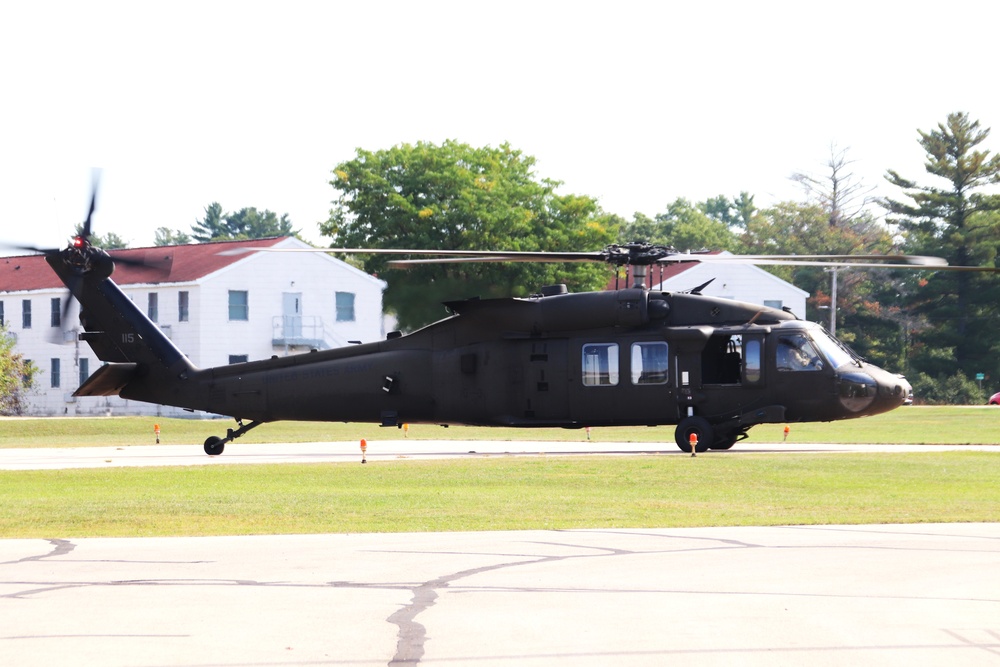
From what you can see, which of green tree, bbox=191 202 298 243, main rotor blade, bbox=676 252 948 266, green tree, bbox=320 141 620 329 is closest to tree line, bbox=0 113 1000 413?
green tree, bbox=320 141 620 329

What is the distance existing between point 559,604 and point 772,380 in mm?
18586

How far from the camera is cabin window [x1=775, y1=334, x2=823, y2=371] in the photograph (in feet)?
93.8

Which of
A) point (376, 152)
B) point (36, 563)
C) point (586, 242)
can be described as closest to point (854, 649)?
point (36, 563)

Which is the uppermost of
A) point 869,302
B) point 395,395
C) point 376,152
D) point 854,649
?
point 376,152

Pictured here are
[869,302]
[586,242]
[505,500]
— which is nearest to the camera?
[505,500]

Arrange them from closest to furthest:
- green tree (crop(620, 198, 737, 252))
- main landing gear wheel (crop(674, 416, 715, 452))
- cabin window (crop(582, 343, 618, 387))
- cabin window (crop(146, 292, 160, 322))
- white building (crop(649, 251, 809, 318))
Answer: cabin window (crop(582, 343, 618, 387)) < main landing gear wheel (crop(674, 416, 715, 452)) < cabin window (crop(146, 292, 160, 322)) < white building (crop(649, 251, 809, 318)) < green tree (crop(620, 198, 737, 252))

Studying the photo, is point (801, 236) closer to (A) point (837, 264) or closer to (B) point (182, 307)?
(B) point (182, 307)

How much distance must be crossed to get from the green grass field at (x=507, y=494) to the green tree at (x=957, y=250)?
2565 inches

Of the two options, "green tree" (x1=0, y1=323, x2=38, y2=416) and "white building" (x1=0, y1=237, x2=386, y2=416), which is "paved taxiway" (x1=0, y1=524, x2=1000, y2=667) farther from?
"green tree" (x1=0, y1=323, x2=38, y2=416)

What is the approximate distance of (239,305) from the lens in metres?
73.2

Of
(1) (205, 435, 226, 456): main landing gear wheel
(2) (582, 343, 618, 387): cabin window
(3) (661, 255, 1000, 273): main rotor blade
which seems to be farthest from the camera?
(1) (205, 435, 226, 456): main landing gear wheel

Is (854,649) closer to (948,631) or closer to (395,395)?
(948,631)

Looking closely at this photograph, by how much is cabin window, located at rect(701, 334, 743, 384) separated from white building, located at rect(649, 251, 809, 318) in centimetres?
5945

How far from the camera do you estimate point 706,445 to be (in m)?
29.3
